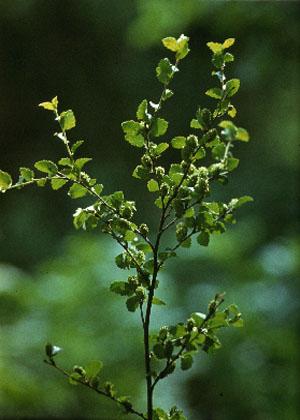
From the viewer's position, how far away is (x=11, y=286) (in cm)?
187

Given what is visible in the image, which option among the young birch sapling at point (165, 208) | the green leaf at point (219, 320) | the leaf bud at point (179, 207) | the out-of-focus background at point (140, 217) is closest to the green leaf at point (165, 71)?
the young birch sapling at point (165, 208)

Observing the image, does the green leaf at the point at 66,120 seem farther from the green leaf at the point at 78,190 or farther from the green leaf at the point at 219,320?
the green leaf at the point at 219,320

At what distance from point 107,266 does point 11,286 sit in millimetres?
286

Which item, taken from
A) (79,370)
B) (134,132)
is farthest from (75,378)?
(134,132)

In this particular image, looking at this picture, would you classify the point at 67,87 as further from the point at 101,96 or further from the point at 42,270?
the point at 42,270

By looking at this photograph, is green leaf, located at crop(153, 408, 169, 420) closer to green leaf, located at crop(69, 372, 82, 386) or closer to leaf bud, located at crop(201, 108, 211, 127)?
green leaf, located at crop(69, 372, 82, 386)

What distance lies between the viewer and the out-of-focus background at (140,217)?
5.93 ft

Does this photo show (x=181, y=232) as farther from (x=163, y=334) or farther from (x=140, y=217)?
(x=140, y=217)

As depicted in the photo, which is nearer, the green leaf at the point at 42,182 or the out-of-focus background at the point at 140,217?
the green leaf at the point at 42,182

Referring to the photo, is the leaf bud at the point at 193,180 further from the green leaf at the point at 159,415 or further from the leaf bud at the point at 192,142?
the green leaf at the point at 159,415

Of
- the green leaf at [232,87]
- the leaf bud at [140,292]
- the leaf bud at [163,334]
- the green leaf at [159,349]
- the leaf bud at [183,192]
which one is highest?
the green leaf at [232,87]

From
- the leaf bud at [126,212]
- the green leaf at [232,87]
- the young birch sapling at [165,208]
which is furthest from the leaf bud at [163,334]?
the green leaf at [232,87]

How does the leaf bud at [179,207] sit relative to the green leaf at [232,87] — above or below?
below

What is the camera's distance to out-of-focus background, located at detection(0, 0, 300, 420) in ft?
5.93
